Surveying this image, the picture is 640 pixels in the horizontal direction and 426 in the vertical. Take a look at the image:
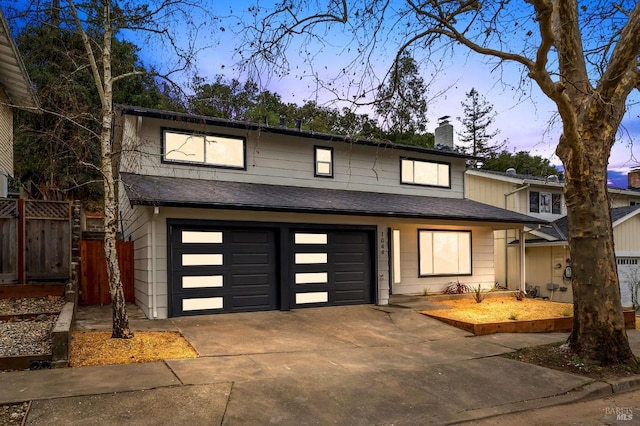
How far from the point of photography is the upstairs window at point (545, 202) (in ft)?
62.7

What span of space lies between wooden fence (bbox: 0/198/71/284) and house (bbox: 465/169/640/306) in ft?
49.4

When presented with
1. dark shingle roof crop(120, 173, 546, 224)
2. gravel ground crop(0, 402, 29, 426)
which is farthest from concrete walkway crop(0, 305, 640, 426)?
dark shingle roof crop(120, 173, 546, 224)

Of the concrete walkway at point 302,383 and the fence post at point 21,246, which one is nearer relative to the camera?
the concrete walkway at point 302,383

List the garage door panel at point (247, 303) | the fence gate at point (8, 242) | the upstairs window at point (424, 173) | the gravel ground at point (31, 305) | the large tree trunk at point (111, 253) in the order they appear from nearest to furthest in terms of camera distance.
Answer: the large tree trunk at point (111, 253)
the gravel ground at point (31, 305)
the fence gate at point (8, 242)
the garage door panel at point (247, 303)
the upstairs window at point (424, 173)

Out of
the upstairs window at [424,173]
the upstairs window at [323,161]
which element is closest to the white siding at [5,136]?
the upstairs window at [323,161]

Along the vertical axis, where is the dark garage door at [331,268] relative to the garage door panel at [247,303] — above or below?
above

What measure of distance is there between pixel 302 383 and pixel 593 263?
5048 millimetres

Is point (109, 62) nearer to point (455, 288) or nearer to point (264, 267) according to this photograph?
point (264, 267)

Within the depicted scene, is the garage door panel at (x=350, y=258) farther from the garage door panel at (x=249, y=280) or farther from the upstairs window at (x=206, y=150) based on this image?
the upstairs window at (x=206, y=150)

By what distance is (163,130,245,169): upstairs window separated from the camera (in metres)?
11.6

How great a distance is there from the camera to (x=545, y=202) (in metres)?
19.5

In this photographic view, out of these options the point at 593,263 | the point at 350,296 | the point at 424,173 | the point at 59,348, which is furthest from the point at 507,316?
the point at 59,348

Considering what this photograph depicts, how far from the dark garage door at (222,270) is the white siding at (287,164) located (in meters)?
2.21

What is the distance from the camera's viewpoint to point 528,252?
18.8 m
